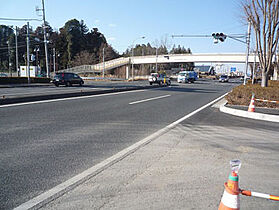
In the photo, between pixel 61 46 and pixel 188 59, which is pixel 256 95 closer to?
pixel 188 59

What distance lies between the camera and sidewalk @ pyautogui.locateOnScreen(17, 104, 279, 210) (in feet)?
10.0

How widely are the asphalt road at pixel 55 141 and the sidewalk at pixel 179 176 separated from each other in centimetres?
54

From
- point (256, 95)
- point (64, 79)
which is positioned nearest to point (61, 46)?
point (64, 79)

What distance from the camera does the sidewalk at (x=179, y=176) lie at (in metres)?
3.06

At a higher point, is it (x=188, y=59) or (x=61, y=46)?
(x=61, y=46)

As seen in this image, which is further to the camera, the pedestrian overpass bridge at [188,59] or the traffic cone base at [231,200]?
the pedestrian overpass bridge at [188,59]

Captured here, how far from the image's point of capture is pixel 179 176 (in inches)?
153

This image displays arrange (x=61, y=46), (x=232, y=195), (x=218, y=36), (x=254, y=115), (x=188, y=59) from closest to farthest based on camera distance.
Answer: (x=232, y=195), (x=254, y=115), (x=218, y=36), (x=188, y=59), (x=61, y=46)

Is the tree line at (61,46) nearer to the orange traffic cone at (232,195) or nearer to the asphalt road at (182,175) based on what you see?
the asphalt road at (182,175)

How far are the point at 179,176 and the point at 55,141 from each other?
10.3 ft

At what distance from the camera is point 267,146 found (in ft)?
18.8

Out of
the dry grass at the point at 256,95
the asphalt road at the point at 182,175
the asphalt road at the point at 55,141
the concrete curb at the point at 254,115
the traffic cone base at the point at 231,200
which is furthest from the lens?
the dry grass at the point at 256,95

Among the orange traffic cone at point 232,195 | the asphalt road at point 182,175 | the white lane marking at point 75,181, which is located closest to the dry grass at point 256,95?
the asphalt road at point 182,175

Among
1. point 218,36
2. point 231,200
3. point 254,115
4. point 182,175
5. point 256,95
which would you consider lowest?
point 182,175
